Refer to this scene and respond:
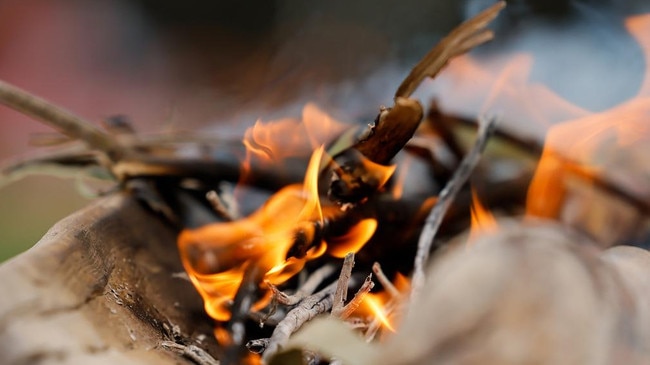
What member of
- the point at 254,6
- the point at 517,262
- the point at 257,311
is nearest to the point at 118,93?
the point at 254,6

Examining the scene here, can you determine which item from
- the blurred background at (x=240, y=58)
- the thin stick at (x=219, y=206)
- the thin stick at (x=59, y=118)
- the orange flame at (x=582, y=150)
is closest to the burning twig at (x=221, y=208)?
the thin stick at (x=219, y=206)

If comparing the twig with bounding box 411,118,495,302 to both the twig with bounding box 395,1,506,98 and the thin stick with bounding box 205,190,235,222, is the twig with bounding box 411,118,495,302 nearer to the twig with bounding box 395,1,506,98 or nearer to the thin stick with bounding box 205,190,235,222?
the twig with bounding box 395,1,506,98

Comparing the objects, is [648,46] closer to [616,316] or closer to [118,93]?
[616,316]

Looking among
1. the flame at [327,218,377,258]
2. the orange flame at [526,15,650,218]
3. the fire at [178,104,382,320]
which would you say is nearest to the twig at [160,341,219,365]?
the fire at [178,104,382,320]

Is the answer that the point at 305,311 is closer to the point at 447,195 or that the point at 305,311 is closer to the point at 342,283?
the point at 342,283

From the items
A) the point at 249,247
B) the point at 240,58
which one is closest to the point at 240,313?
the point at 249,247

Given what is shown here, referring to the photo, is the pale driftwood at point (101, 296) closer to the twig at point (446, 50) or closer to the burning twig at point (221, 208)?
the burning twig at point (221, 208)
